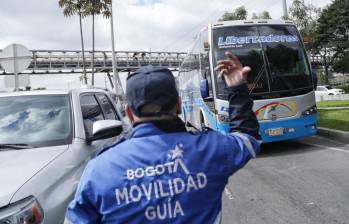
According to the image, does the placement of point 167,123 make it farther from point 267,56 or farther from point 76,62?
point 76,62

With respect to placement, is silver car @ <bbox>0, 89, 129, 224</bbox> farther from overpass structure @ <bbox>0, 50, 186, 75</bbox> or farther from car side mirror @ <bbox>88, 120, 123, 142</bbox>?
overpass structure @ <bbox>0, 50, 186, 75</bbox>

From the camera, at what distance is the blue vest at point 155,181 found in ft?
6.31

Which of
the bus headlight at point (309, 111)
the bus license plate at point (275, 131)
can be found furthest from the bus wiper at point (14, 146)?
the bus headlight at point (309, 111)

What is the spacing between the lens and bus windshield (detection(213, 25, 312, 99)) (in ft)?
35.8

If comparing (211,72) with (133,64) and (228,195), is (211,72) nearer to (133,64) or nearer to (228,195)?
(228,195)

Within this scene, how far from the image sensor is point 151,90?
2.00 metres

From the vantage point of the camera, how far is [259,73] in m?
10.9

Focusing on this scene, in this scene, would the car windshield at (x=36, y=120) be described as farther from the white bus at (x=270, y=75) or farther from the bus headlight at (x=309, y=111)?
the bus headlight at (x=309, y=111)

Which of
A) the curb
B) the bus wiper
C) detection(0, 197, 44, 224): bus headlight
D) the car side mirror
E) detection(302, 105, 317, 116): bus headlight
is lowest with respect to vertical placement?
A: the curb

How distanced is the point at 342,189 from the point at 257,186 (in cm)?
132

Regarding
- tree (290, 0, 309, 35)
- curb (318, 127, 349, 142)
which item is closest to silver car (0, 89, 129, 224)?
curb (318, 127, 349, 142)

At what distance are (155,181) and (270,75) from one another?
30.9 feet

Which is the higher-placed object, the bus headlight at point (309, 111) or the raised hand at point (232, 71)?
the raised hand at point (232, 71)

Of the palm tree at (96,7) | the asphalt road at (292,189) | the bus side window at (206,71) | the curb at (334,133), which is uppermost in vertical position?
the palm tree at (96,7)
